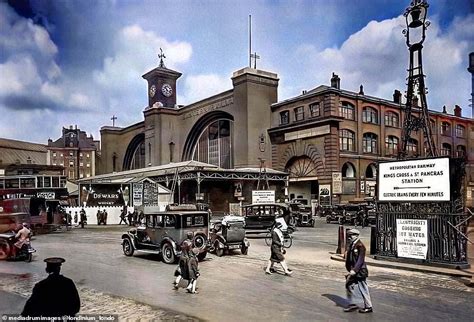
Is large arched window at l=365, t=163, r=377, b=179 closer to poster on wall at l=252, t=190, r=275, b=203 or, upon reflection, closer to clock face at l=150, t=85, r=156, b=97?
poster on wall at l=252, t=190, r=275, b=203

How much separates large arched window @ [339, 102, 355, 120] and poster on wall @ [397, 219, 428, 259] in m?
26.3

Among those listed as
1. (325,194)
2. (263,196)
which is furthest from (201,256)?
(325,194)

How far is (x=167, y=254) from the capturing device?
42.9 ft

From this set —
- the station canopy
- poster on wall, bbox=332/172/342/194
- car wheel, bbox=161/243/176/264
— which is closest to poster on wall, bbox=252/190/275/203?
the station canopy

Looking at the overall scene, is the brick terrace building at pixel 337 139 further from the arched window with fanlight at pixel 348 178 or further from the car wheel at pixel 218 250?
the car wheel at pixel 218 250

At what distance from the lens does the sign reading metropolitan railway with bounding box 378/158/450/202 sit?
1209cm

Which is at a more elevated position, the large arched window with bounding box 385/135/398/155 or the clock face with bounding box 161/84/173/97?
the clock face with bounding box 161/84/173/97

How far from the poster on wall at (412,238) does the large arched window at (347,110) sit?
2628 centimetres

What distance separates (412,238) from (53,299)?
1068 centimetres

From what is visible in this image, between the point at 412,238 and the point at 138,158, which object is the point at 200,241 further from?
the point at 138,158

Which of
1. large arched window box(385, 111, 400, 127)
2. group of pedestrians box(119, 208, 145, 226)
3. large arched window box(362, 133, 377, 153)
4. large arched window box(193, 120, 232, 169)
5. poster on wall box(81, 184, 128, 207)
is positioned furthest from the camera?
large arched window box(193, 120, 232, 169)

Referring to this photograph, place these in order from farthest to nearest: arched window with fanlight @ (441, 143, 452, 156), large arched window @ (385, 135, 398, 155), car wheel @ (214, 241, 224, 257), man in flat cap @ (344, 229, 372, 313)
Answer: large arched window @ (385, 135, 398, 155) < arched window with fanlight @ (441, 143, 452, 156) < car wheel @ (214, 241, 224, 257) < man in flat cap @ (344, 229, 372, 313)

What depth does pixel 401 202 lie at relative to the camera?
1305cm

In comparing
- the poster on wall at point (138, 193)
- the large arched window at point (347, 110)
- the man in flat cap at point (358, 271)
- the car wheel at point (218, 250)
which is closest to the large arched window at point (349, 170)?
the large arched window at point (347, 110)
